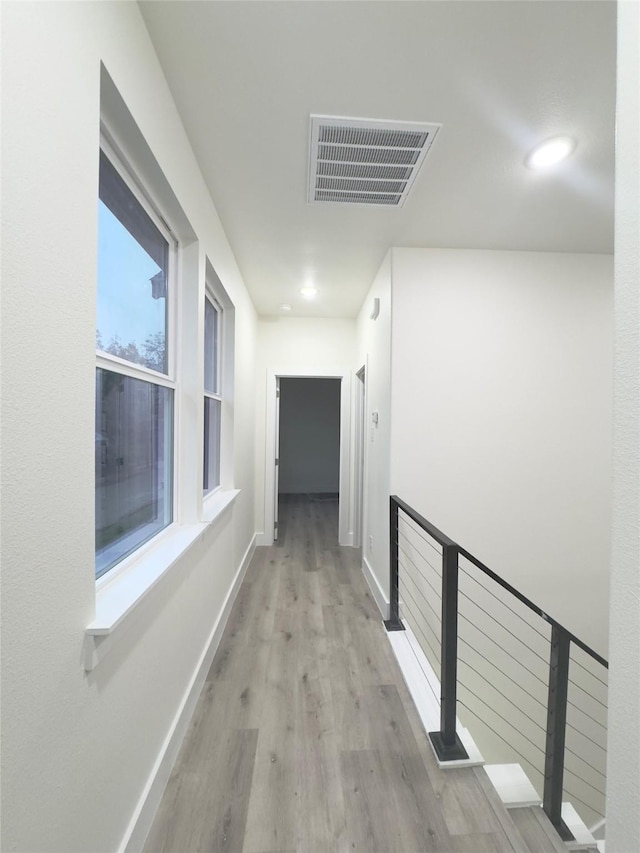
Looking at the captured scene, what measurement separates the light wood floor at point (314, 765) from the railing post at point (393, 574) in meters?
0.13

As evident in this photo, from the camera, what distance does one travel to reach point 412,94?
138 cm

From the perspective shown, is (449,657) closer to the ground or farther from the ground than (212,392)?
closer to the ground

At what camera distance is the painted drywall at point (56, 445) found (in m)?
0.64

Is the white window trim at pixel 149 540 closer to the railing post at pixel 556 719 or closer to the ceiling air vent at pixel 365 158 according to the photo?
the ceiling air vent at pixel 365 158

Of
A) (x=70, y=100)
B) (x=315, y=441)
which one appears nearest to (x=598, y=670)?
(x=70, y=100)

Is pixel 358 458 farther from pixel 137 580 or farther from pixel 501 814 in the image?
pixel 137 580

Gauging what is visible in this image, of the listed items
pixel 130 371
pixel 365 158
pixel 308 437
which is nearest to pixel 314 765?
pixel 130 371

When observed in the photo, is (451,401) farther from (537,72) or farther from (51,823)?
(51,823)

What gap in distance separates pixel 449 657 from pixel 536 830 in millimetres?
614

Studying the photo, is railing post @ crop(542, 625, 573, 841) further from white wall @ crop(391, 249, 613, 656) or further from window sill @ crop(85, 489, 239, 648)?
window sill @ crop(85, 489, 239, 648)

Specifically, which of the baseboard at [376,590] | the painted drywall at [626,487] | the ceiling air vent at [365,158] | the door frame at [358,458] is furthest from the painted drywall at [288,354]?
the painted drywall at [626,487]

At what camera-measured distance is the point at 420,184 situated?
1.89 m

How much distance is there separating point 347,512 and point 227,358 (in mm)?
2498

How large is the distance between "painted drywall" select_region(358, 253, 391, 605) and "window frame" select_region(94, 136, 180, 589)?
1482 mm
